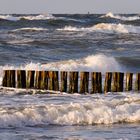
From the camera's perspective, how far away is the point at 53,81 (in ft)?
49.8

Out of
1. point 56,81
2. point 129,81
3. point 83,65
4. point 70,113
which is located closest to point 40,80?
point 56,81

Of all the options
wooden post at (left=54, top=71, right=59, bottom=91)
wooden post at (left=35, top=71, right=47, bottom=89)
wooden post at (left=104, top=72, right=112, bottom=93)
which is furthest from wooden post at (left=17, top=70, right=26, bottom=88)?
wooden post at (left=104, top=72, right=112, bottom=93)

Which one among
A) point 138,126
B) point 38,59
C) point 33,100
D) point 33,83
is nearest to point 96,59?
point 38,59

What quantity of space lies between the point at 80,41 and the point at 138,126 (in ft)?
76.1

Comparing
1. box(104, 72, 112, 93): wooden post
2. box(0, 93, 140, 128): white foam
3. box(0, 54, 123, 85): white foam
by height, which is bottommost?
box(0, 93, 140, 128): white foam

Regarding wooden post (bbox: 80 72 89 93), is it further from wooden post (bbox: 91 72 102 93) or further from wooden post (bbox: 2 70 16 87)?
wooden post (bbox: 2 70 16 87)

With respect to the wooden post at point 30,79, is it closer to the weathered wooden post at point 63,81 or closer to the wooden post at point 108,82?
the weathered wooden post at point 63,81

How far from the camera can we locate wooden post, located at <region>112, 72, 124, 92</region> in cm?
1509

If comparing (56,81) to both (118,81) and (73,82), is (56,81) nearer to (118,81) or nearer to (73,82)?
(73,82)

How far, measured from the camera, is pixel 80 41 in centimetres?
3459

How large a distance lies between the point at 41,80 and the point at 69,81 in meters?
0.70

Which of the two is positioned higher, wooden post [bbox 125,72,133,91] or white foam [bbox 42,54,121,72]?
white foam [bbox 42,54,121,72]

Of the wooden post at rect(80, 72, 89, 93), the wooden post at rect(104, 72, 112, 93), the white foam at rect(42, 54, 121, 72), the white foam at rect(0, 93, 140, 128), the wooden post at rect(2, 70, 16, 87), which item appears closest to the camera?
the white foam at rect(0, 93, 140, 128)

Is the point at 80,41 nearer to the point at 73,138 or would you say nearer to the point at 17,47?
the point at 17,47
